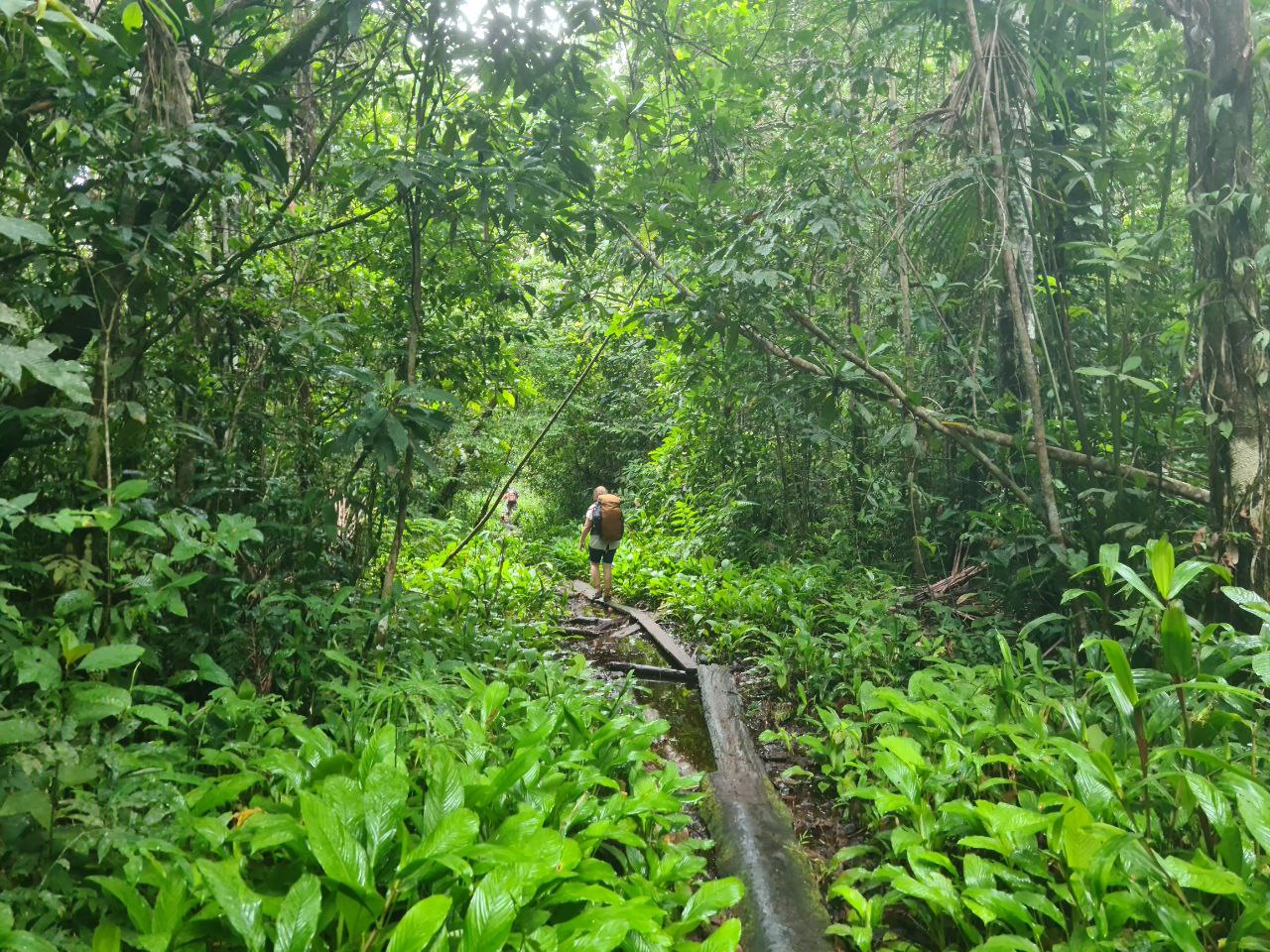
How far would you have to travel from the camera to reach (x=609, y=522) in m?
7.62

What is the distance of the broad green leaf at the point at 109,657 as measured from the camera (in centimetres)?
213

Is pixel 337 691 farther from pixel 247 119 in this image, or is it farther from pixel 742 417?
pixel 742 417

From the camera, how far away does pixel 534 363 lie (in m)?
10.7

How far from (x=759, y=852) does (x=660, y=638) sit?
320cm

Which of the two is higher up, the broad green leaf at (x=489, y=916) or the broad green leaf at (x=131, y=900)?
the broad green leaf at (x=131, y=900)

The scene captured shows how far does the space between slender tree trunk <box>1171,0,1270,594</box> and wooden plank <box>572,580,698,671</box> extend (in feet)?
10.7

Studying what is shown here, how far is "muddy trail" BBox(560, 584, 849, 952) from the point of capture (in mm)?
2582

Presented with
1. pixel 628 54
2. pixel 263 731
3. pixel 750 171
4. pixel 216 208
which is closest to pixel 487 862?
pixel 263 731

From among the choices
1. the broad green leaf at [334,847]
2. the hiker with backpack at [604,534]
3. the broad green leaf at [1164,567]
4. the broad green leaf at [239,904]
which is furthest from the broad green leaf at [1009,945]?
the hiker with backpack at [604,534]

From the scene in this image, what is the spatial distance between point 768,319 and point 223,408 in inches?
150

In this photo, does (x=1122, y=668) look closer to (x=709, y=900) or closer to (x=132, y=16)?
(x=709, y=900)

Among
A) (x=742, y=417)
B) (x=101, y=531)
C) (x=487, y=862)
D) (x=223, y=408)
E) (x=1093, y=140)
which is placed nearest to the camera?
(x=487, y=862)

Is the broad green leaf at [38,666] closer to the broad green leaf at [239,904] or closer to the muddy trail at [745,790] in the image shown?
the broad green leaf at [239,904]

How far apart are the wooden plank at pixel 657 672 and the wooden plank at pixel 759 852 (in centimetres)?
94
